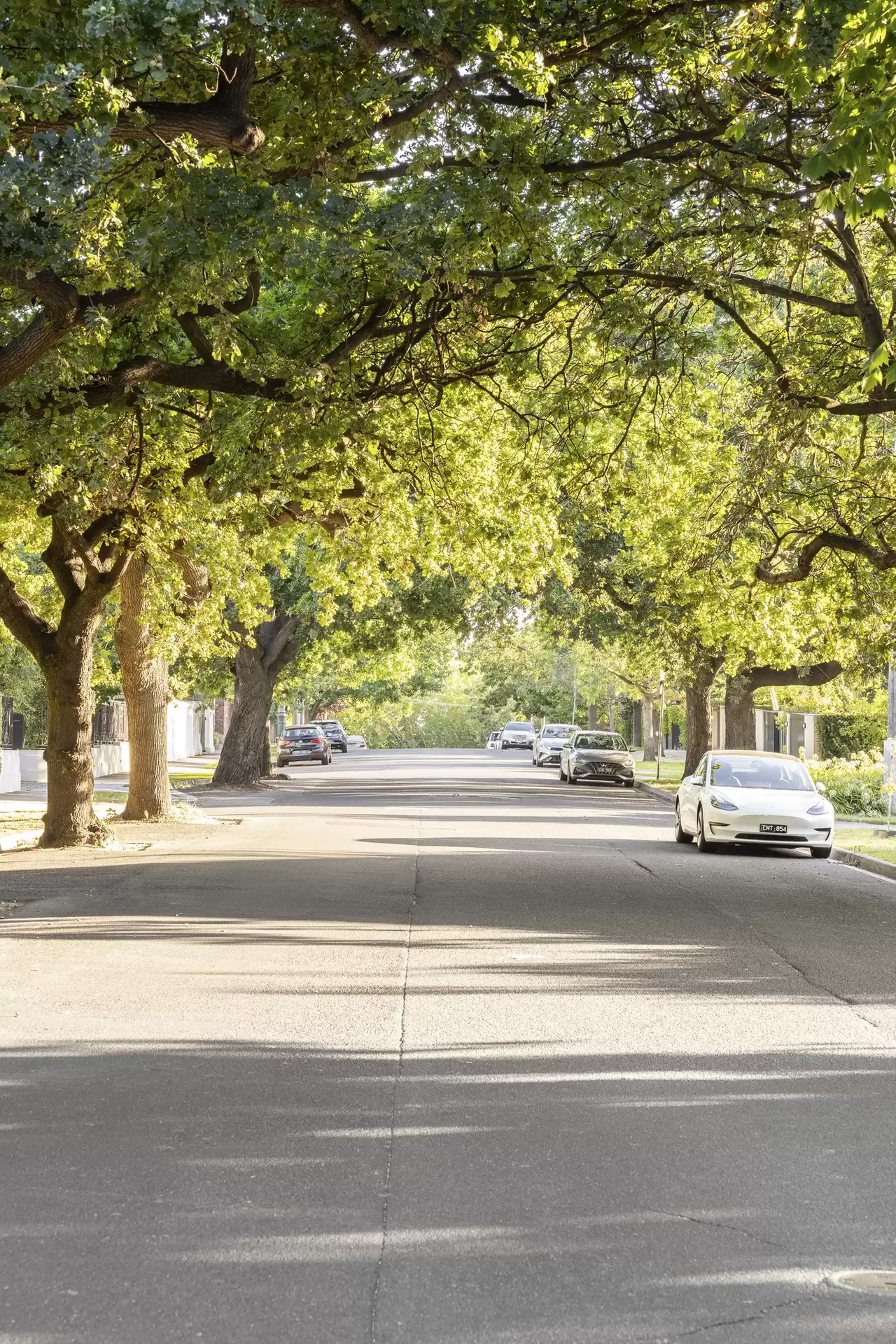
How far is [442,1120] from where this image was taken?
21.0 ft

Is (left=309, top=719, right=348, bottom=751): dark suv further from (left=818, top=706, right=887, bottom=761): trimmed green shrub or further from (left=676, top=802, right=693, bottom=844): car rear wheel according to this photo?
(left=676, top=802, right=693, bottom=844): car rear wheel

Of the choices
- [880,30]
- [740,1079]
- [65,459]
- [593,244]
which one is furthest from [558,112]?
[740,1079]

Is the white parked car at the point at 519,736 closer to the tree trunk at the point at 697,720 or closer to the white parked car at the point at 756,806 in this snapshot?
the tree trunk at the point at 697,720

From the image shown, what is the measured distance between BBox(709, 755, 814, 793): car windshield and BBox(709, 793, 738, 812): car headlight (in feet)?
1.27

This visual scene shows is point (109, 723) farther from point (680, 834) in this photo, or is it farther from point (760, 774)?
point (760, 774)

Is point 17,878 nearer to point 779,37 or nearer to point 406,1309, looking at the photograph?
point 779,37

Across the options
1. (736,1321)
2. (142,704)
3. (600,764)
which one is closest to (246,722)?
(600,764)

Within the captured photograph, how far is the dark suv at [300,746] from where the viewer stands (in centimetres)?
5919

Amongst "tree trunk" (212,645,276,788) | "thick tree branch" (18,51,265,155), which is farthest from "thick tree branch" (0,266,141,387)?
"tree trunk" (212,645,276,788)

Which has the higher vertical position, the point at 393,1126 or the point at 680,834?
the point at 393,1126

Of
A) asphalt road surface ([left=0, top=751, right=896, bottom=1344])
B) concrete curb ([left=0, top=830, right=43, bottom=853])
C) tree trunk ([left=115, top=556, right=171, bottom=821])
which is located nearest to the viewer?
asphalt road surface ([left=0, top=751, right=896, bottom=1344])

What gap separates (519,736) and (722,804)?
74927mm

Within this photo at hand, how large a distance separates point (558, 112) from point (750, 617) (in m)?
12.8

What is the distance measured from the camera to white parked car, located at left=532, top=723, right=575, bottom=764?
63.3 meters
